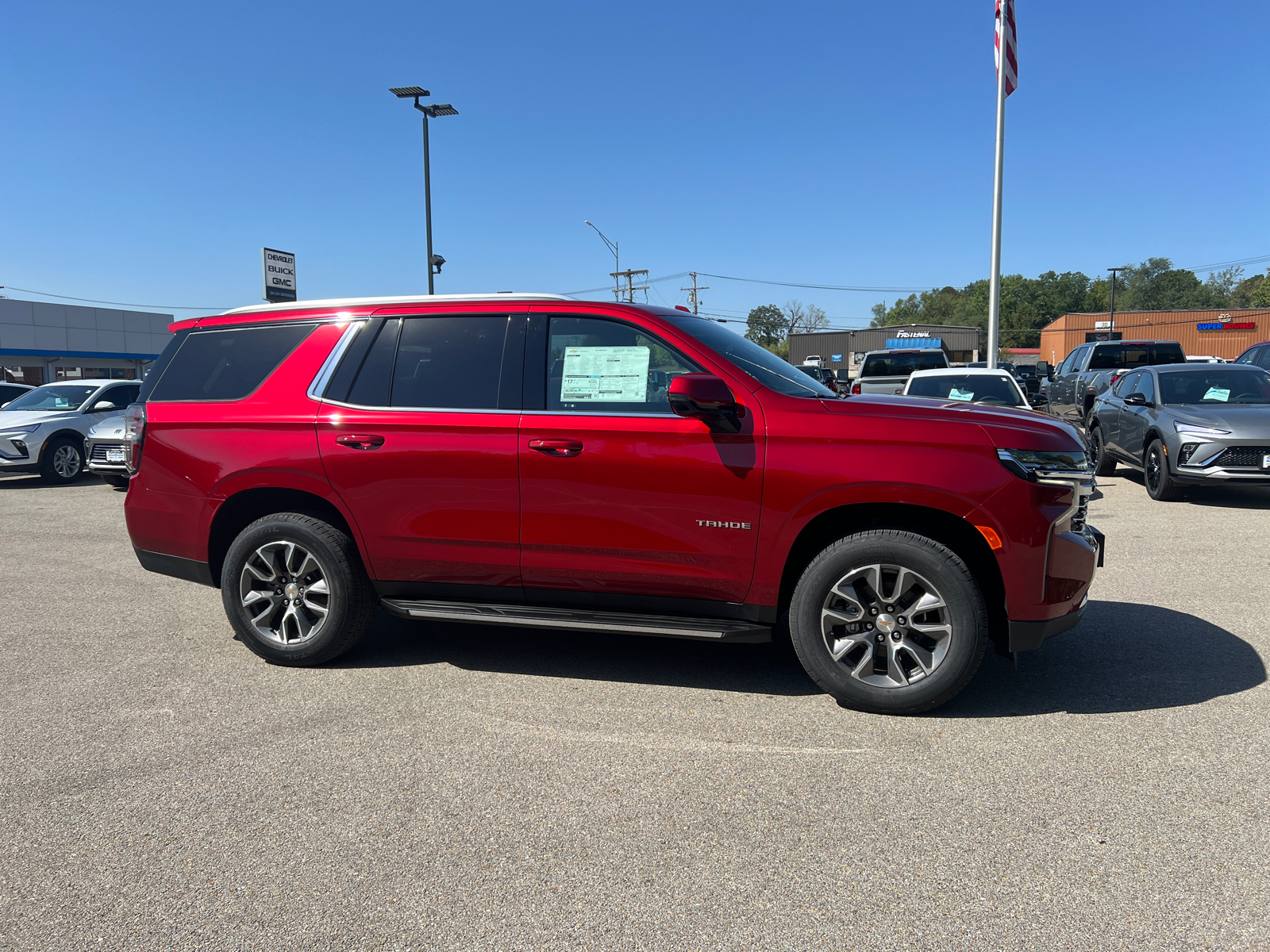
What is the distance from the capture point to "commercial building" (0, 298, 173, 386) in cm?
3916

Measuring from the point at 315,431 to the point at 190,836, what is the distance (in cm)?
223

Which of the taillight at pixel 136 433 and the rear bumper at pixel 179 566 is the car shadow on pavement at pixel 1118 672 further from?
the taillight at pixel 136 433

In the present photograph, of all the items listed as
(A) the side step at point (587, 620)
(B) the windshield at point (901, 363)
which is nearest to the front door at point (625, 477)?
(A) the side step at point (587, 620)

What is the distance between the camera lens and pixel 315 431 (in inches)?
185

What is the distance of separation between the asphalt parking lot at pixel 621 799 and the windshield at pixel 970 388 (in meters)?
7.03

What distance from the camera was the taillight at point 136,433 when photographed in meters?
5.14

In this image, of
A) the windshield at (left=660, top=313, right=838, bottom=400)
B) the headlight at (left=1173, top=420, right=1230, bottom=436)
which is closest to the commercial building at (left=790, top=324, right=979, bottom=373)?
the headlight at (left=1173, top=420, right=1230, bottom=436)

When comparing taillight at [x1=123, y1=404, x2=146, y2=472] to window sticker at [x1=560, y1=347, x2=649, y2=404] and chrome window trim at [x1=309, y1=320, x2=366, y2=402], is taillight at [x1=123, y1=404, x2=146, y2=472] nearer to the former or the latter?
chrome window trim at [x1=309, y1=320, x2=366, y2=402]

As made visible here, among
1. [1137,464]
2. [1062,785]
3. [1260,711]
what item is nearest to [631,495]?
[1062,785]

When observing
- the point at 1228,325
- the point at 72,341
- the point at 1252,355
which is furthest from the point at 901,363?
the point at 1228,325

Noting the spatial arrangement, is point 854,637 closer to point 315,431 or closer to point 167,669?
point 315,431

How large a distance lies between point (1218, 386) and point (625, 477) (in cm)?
965

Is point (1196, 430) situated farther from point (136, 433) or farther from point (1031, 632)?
point (136, 433)

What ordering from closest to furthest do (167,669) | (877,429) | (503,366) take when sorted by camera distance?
1. (877,429)
2. (503,366)
3. (167,669)
